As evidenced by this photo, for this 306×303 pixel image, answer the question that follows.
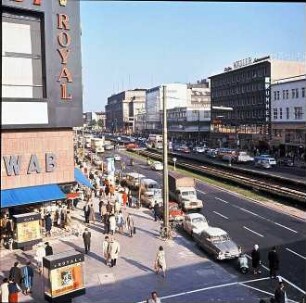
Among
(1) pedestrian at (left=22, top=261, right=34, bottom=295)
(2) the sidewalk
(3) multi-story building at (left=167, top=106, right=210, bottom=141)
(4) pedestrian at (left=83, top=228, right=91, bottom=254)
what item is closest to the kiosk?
(2) the sidewalk

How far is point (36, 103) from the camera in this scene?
1005 inches

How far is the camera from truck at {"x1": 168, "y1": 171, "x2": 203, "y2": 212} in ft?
124

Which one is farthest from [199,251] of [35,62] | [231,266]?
[35,62]

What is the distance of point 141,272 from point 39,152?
374 inches

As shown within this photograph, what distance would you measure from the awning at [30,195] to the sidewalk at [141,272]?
8.71 feet

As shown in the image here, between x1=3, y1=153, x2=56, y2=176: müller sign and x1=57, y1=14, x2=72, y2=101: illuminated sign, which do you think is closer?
x1=3, y1=153, x2=56, y2=176: müller sign

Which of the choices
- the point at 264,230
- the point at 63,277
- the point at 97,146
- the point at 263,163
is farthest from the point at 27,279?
the point at 97,146

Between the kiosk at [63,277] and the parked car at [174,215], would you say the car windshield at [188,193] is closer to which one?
the parked car at [174,215]

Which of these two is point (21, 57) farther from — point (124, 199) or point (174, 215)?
point (124, 199)

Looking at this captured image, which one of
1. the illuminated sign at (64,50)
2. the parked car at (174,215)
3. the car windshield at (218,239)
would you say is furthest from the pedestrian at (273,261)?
the illuminated sign at (64,50)

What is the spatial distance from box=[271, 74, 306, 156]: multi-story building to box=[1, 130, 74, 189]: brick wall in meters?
61.0

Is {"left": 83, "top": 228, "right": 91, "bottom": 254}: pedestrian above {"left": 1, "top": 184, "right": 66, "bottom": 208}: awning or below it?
below

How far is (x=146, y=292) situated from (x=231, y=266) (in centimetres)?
573

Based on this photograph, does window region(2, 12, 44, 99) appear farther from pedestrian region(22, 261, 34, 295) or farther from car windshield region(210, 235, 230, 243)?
car windshield region(210, 235, 230, 243)
